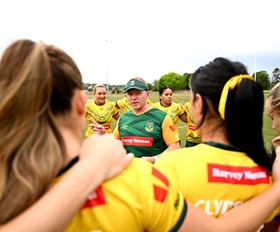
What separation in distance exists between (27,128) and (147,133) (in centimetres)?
351

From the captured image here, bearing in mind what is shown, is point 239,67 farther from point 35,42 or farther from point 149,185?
point 35,42

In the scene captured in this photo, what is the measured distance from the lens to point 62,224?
1037 mm

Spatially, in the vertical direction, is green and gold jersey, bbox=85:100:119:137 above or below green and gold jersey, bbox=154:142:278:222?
below

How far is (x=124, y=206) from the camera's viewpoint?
1.16 metres

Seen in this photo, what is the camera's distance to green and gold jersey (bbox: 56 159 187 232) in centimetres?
115

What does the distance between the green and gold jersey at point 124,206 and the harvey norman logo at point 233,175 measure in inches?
17.2

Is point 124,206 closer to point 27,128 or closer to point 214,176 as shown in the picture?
point 27,128

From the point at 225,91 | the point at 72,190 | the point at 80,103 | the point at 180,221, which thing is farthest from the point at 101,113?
the point at 72,190

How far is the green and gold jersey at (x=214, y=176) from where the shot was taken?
60.0 inches

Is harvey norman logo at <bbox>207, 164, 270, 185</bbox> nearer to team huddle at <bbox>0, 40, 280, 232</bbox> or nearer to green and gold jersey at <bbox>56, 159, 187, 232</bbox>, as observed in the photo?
team huddle at <bbox>0, 40, 280, 232</bbox>

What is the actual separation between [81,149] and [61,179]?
14 cm

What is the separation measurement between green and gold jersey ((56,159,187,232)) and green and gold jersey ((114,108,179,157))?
11.0 ft

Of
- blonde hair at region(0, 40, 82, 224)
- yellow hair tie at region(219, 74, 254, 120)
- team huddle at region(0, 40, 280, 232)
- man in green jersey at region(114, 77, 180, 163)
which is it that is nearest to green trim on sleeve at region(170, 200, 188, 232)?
team huddle at region(0, 40, 280, 232)

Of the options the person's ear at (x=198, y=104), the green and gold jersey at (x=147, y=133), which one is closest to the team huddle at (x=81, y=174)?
the person's ear at (x=198, y=104)
